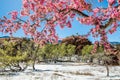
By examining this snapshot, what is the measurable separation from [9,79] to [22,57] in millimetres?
14426

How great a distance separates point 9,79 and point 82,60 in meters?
64.0

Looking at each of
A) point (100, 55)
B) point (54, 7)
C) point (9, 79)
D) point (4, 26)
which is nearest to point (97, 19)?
point (54, 7)

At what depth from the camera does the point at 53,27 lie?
22.6 ft

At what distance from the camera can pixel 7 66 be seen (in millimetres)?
45750

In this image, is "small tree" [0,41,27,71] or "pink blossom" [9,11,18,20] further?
"small tree" [0,41,27,71]

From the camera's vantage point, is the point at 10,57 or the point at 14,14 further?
the point at 10,57

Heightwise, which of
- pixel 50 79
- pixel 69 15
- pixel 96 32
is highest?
pixel 69 15

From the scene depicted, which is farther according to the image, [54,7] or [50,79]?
[50,79]

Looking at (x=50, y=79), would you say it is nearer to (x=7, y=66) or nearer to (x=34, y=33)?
(x=7, y=66)

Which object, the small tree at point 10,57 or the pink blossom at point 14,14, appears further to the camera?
the small tree at point 10,57

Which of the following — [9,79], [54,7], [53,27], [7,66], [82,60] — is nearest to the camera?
[54,7]

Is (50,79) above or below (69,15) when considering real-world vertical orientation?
below

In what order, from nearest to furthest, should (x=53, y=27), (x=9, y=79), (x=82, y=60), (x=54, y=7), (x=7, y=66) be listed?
(x=54, y=7) < (x=53, y=27) < (x=9, y=79) < (x=7, y=66) < (x=82, y=60)

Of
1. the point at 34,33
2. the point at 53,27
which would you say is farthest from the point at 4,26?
the point at 53,27
